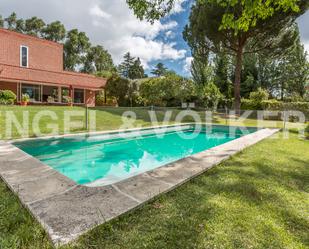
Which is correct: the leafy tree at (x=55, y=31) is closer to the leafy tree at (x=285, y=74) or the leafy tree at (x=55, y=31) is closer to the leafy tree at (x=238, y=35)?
the leafy tree at (x=238, y=35)

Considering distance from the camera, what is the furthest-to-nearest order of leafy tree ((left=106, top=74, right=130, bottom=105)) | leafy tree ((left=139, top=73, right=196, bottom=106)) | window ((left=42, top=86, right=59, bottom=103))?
leafy tree ((left=106, top=74, right=130, bottom=105))
leafy tree ((left=139, top=73, right=196, bottom=106))
window ((left=42, top=86, right=59, bottom=103))

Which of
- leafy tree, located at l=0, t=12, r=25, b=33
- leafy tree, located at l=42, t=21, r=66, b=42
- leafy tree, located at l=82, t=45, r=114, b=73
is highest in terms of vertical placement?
leafy tree, located at l=0, t=12, r=25, b=33

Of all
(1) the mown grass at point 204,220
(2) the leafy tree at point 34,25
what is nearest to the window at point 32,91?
(1) the mown grass at point 204,220

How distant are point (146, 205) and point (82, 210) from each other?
0.85 meters

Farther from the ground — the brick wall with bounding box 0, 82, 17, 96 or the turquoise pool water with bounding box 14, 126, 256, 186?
the brick wall with bounding box 0, 82, 17, 96

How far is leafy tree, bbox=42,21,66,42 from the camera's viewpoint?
41938 mm

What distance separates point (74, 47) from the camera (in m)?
43.3

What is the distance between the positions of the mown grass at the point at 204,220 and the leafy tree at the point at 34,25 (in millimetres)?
48210

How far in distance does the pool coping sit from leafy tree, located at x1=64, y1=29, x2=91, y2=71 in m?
43.2

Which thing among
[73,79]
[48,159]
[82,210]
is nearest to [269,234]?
[82,210]

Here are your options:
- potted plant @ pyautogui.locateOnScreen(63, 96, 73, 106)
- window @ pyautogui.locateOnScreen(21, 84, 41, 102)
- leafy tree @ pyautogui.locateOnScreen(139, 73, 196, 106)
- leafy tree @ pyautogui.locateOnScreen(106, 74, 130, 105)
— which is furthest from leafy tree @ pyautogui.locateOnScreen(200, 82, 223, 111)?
window @ pyautogui.locateOnScreen(21, 84, 41, 102)

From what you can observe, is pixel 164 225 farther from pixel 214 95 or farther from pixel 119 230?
pixel 214 95

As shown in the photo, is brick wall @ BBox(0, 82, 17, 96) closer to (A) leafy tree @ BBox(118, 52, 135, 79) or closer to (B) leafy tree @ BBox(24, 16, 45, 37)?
(B) leafy tree @ BBox(24, 16, 45, 37)

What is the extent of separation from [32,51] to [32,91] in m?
4.39
